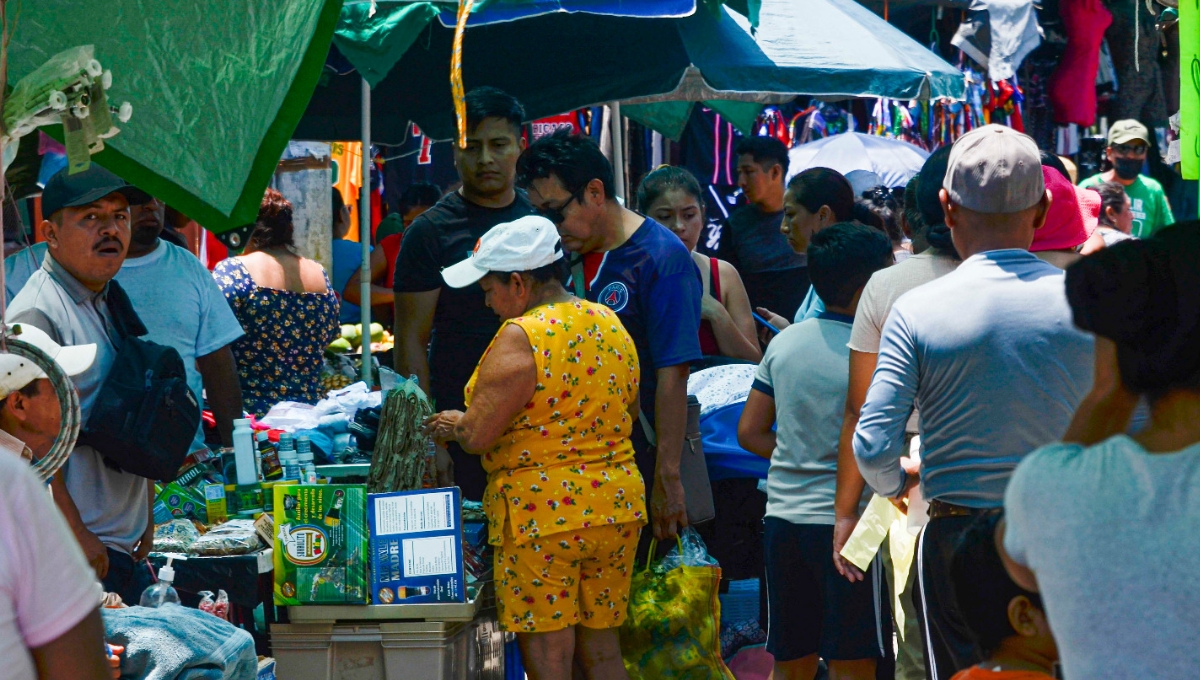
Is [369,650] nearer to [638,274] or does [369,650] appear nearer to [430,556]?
[430,556]

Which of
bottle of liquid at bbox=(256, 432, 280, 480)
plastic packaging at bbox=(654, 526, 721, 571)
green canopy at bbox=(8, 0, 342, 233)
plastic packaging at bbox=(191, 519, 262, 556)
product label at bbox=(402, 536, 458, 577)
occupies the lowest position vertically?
plastic packaging at bbox=(654, 526, 721, 571)

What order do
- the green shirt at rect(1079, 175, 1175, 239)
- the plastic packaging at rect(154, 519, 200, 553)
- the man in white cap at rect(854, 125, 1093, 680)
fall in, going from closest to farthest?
the man in white cap at rect(854, 125, 1093, 680) → the plastic packaging at rect(154, 519, 200, 553) → the green shirt at rect(1079, 175, 1175, 239)

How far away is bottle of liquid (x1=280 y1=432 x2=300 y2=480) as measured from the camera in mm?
4676

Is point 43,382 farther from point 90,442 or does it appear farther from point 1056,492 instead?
point 1056,492

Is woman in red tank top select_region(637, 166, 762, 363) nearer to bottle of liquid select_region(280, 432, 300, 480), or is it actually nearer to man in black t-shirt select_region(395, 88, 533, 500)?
man in black t-shirt select_region(395, 88, 533, 500)

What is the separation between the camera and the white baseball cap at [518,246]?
410cm

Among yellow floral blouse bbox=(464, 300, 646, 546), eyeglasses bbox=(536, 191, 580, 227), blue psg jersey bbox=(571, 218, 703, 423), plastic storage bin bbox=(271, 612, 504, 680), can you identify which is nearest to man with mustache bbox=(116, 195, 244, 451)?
plastic storage bin bbox=(271, 612, 504, 680)

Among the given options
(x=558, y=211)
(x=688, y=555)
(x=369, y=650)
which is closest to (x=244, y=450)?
(x=369, y=650)

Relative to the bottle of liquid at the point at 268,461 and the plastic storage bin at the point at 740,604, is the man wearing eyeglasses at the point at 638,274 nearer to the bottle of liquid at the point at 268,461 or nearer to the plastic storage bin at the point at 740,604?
the plastic storage bin at the point at 740,604

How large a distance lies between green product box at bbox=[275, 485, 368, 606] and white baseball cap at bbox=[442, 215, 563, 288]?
846 mm

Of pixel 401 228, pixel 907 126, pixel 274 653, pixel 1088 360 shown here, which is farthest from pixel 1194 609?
pixel 907 126

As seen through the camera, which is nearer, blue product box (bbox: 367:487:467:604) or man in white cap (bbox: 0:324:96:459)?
man in white cap (bbox: 0:324:96:459)

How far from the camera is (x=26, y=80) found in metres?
2.69

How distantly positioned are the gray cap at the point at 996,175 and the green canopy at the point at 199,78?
1459mm
